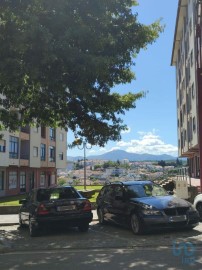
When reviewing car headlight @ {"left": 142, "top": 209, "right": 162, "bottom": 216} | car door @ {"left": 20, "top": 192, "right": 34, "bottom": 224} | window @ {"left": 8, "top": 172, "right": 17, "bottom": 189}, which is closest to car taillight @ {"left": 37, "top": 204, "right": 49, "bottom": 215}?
car door @ {"left": 20, "top": 192, "right": 34, "bottom": 224}

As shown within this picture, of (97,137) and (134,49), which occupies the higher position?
(134,49)

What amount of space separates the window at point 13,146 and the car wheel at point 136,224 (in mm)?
33636

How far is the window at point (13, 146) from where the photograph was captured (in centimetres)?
4431

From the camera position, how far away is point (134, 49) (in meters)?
12.8

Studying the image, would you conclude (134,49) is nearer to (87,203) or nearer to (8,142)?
(87,203)

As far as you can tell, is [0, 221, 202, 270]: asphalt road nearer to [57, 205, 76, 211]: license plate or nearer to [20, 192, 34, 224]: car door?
[20, 192, 34, 224]: car door

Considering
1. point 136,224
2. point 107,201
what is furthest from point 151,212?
point 107,201

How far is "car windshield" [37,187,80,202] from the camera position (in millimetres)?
12695

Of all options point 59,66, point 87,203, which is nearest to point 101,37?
point 59,66

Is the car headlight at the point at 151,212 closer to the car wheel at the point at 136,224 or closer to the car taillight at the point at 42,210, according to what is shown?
the car wheel at the point at 136,224

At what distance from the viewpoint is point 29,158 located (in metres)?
49.2

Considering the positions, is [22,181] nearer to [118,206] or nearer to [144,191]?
[118,206]

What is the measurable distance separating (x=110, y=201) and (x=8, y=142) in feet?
103

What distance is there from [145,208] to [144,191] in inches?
55.5
